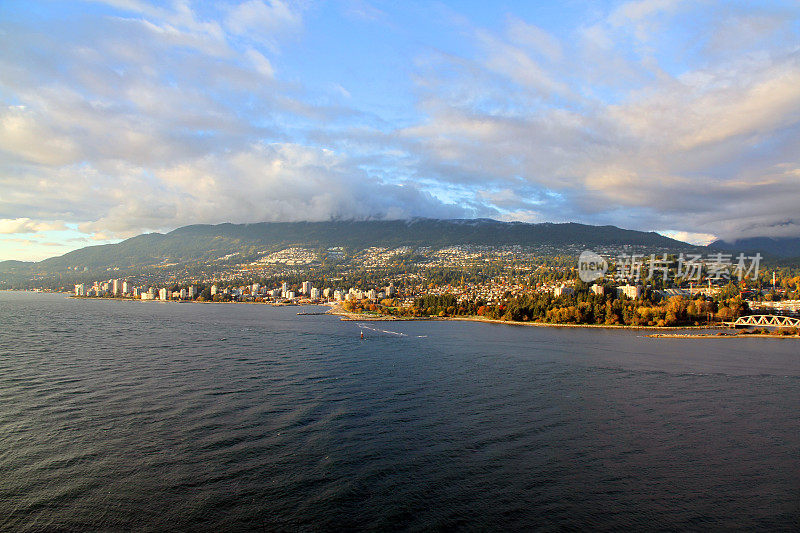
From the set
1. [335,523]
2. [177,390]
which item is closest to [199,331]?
[177,390]

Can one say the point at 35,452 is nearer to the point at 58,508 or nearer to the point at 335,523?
the point at 58,508

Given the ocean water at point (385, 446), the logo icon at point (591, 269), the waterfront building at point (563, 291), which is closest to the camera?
the ocean water at point (385, 446)

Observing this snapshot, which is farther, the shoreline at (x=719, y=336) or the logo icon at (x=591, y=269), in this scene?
the logo icon at (x=591, y=269)

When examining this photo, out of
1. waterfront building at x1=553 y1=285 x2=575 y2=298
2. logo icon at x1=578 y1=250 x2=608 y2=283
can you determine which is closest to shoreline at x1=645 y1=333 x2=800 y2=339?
waterfront building at x1=553 y1=285 x2=575 y2=298

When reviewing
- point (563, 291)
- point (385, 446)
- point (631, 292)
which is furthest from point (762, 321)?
point (385, 446)

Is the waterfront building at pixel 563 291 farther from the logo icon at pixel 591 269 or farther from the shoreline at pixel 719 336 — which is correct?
the shoreline at pixel 719 336

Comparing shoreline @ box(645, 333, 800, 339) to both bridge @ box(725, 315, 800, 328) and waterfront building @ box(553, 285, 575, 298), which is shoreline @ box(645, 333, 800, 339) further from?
waterfront building @ box(553, 285, 575, 298)

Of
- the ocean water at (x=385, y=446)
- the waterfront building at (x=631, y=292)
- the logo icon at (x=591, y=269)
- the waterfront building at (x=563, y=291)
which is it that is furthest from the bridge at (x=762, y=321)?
the ocean water at (x=385, y=446)

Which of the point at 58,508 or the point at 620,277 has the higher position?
the point at 620,277
